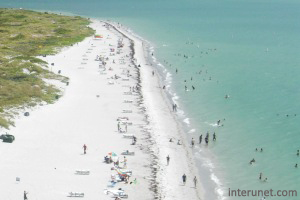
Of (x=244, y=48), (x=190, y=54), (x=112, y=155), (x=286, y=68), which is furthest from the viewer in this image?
(x=244, y=48)

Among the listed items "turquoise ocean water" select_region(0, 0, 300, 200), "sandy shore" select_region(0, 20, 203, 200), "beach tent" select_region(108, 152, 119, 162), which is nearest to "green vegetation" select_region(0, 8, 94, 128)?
"sandy shore" select_region(0, 20, 203, 200)

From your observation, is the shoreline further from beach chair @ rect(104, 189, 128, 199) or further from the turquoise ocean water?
beach chair @ rect(104, 189, 128, 199)

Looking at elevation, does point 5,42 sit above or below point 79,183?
above

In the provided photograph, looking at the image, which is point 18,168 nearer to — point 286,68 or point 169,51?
point 286,68

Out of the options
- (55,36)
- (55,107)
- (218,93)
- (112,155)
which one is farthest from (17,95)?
(55,36)

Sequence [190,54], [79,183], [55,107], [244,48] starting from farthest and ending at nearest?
1. [244,48]
2. [190,54]
3. [55,107]
4. [79,183]

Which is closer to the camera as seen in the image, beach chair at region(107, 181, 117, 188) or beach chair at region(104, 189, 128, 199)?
beach chair at region(104, 189, 128, 199)

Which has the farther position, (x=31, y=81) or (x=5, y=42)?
(x=5, y=42)
